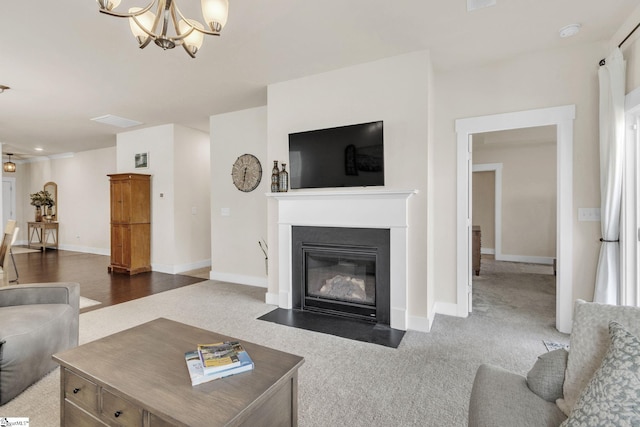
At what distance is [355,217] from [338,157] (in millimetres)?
668

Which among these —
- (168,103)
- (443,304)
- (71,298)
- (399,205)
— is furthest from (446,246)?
(168,103)

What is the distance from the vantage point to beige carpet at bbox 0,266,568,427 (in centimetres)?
178

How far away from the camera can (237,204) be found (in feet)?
16.2

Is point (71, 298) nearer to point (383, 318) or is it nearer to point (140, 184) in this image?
point (383, 318)

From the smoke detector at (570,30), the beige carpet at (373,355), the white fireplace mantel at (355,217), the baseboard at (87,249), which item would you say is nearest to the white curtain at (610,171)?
the smoke detector at (570,30)

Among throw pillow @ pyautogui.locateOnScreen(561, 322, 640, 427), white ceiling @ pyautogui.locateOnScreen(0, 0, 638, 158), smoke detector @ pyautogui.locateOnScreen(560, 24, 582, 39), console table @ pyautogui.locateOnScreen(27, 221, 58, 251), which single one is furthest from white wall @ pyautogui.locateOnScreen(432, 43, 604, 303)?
console table @ pyautogui.locateOnScreen(27, 221, 58, 251)

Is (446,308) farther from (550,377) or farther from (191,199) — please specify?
(191,199)

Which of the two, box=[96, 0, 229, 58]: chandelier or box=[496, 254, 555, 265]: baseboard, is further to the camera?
box=[496, 254, 555, 265]: baseboard

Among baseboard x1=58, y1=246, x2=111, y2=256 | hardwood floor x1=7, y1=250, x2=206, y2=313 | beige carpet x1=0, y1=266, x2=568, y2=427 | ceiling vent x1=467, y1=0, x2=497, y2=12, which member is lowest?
beige carpet x1=0, y1=266, x2=568, y2=427

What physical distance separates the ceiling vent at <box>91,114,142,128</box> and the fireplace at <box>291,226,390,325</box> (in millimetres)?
3896

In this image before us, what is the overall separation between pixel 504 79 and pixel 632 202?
160cm

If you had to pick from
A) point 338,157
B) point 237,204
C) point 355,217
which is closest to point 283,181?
point 338,157

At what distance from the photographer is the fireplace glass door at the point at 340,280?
10.5 ft

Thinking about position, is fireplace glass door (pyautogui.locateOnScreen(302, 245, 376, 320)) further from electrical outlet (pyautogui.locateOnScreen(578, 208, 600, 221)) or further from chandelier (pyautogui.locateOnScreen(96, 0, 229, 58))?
chandelier (pyautogui.locateOnScreen(96, 0, 229, 58))
